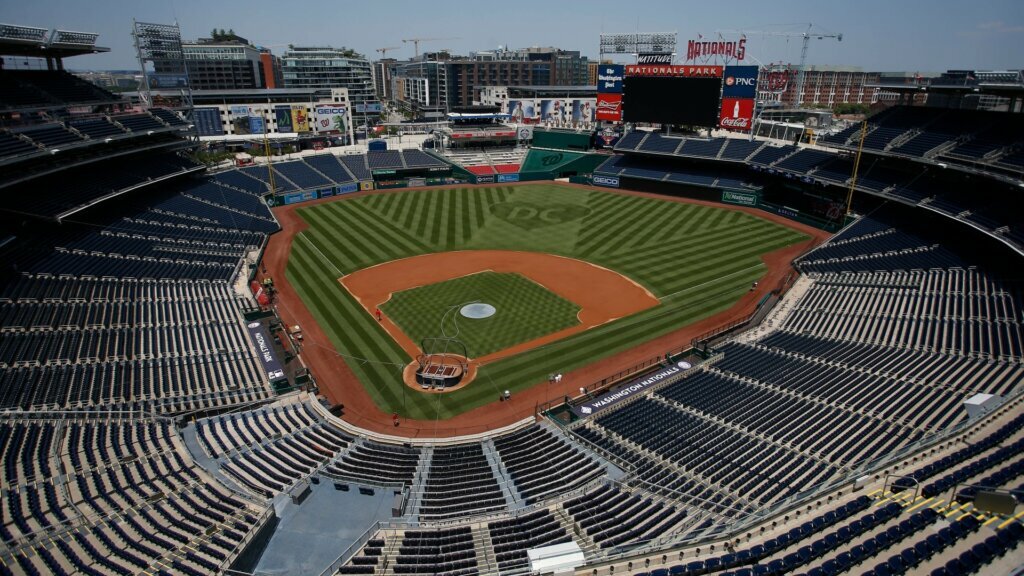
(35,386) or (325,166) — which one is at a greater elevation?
(325,166)

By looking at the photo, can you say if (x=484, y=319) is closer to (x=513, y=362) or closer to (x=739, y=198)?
(x=513, y=362)

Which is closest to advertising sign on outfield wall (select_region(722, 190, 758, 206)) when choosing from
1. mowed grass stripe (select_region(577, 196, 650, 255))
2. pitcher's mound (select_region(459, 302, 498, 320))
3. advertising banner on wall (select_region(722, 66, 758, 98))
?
mowed grass stripe (select_region(577, 196, 650, 255))

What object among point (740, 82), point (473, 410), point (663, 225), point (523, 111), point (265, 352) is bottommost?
point (473, 410)

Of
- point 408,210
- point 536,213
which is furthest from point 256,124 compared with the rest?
point 536,213

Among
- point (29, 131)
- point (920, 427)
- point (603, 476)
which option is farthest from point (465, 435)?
point (29, 131)

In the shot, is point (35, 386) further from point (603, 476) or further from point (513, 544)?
point (603, 476)

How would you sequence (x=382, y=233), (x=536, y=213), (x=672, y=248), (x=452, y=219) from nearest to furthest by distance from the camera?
1. (x=672, y=248)
2. (x=382, y=233)
3. (x=452, y=219)
4. (x=536, y=213)
